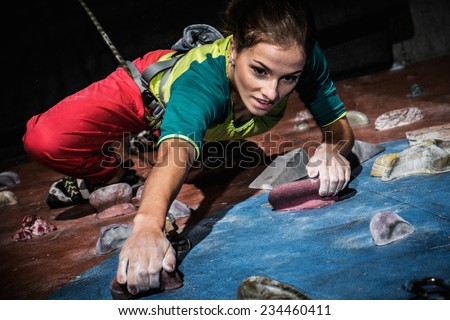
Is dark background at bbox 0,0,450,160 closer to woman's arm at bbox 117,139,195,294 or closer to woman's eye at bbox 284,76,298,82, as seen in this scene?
woman's eye at bbox 284,76,298,82

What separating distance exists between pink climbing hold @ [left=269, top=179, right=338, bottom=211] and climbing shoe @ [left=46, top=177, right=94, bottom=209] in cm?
132

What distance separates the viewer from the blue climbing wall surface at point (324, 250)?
1232 mm

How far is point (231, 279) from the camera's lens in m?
1.38

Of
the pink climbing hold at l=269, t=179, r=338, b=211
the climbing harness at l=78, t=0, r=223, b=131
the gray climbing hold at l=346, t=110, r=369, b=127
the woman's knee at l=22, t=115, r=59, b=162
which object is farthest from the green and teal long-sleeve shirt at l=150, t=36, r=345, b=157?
the gray climbing hold at l=346, t=110, r=369, b=127

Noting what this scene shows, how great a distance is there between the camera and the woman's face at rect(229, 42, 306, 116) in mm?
1633

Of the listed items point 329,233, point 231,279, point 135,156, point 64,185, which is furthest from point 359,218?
point 135,156

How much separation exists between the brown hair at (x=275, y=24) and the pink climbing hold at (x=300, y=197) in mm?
492

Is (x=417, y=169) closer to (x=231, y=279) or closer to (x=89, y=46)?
(x=231, y=279)

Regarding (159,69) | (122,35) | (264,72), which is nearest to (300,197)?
(264,72)

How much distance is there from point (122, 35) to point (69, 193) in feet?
10.3

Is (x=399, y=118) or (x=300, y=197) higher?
(x=300, y=197)

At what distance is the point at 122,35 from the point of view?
5480 mm

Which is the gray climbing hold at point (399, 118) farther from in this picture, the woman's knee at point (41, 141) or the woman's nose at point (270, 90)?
the woman's knee at point (41, 141)

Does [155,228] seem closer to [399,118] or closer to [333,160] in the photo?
[333,160]
